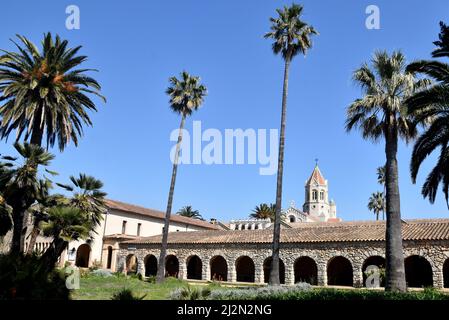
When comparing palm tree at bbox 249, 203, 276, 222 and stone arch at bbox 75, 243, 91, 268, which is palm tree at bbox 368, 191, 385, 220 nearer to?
palm tree at bbox 249, 203, 276, 222

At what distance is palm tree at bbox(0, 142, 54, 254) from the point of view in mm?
19562

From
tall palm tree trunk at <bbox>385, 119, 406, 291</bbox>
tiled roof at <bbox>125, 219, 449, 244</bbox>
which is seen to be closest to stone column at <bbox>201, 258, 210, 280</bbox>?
tiled roof at <bbox>125, 219, 449, 244</bbox>

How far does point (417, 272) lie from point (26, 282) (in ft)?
A: 80.6

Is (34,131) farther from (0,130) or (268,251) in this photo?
(268,251)

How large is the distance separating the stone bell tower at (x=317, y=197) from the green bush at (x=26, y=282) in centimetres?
6871

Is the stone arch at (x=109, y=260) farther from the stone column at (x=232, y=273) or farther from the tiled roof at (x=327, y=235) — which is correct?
the stone column at (x=232, y=273)

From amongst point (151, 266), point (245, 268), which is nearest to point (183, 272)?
point (245, 268)

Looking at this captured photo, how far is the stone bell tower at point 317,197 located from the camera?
80750 mm

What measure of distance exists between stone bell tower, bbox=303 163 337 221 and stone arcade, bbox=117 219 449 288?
47.6 meters

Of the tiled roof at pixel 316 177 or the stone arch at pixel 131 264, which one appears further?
the tiled roof at pixel 316 177

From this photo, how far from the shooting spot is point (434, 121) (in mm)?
14828

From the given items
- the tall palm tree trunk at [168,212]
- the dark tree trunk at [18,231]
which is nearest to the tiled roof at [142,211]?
the tall palm tree trunk at [168,212]

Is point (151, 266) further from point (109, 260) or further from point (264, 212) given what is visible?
point (264, 212)

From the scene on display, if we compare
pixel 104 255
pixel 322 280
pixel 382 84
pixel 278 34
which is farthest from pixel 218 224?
pixel 382 84
